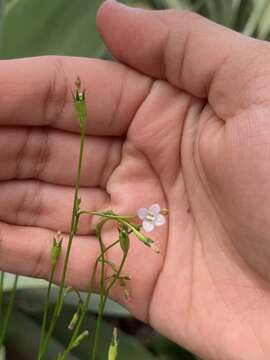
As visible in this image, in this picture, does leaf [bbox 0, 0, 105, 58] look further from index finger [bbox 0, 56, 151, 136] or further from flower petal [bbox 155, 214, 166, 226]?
flower petal [bbox 155, 214, 166, 226]

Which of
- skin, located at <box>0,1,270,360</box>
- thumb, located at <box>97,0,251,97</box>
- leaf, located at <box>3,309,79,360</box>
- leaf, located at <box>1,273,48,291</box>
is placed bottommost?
leaf, located at <box>3,309,79,360</box>

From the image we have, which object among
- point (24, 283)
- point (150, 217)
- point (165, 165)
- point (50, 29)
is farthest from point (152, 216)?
point (50, 29)

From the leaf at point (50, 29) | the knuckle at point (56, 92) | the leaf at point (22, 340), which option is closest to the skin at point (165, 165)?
the knuckle at point (56, 92)

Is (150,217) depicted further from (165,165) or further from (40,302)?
(40,302)

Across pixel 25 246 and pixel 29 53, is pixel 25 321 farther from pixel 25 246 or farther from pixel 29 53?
pixel 29 53

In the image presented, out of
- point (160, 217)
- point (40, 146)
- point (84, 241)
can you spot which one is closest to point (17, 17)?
point (40, 146)

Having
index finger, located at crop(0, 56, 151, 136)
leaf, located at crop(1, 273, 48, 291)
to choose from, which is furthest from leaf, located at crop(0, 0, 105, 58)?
leaf, located at crop(1, 273, 48, 291)

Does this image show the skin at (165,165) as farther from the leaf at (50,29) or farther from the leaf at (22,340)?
the leaf at (50,29)
